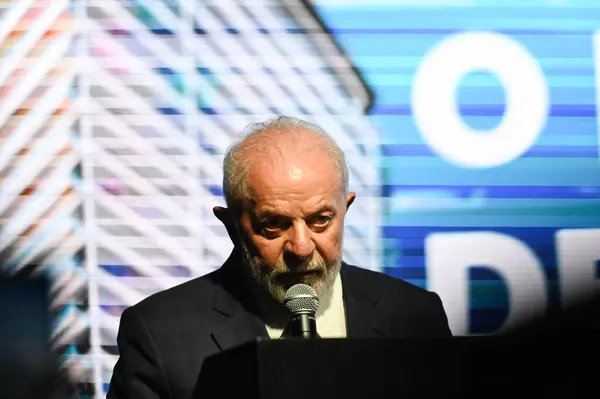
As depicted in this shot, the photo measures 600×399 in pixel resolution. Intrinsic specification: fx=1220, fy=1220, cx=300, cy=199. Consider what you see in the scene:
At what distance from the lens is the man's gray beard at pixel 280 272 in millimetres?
2830

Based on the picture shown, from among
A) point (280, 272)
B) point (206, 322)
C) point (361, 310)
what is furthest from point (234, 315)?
point (361, 310)

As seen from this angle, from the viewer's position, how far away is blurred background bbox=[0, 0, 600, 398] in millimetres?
4164

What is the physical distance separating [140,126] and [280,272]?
1.51m

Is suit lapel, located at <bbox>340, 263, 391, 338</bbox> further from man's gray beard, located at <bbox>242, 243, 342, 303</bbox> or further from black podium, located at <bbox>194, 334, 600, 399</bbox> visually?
black podium, located at <bbox>194, 334, 600, 399</bbox>

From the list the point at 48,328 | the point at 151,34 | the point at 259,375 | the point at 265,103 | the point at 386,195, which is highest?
the point at 151,34

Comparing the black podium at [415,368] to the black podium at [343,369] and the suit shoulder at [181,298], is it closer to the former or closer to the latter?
the black podium at [343,369]

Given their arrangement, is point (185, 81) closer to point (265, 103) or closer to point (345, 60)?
point (265, 103)

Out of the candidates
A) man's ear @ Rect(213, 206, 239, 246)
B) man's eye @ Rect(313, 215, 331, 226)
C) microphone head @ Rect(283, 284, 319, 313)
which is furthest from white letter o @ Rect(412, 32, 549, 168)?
microphone head @ Rect(283, 284, 319, 313)

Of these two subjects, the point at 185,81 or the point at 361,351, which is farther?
the point at 185,81

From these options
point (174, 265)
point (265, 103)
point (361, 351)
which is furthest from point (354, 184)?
point (361, 351)

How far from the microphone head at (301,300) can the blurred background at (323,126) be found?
1.75 meters

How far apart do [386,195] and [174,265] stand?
77 centimetres

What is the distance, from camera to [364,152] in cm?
425

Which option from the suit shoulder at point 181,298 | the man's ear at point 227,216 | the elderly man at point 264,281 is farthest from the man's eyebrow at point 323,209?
the suit shoulder at point 181,298
